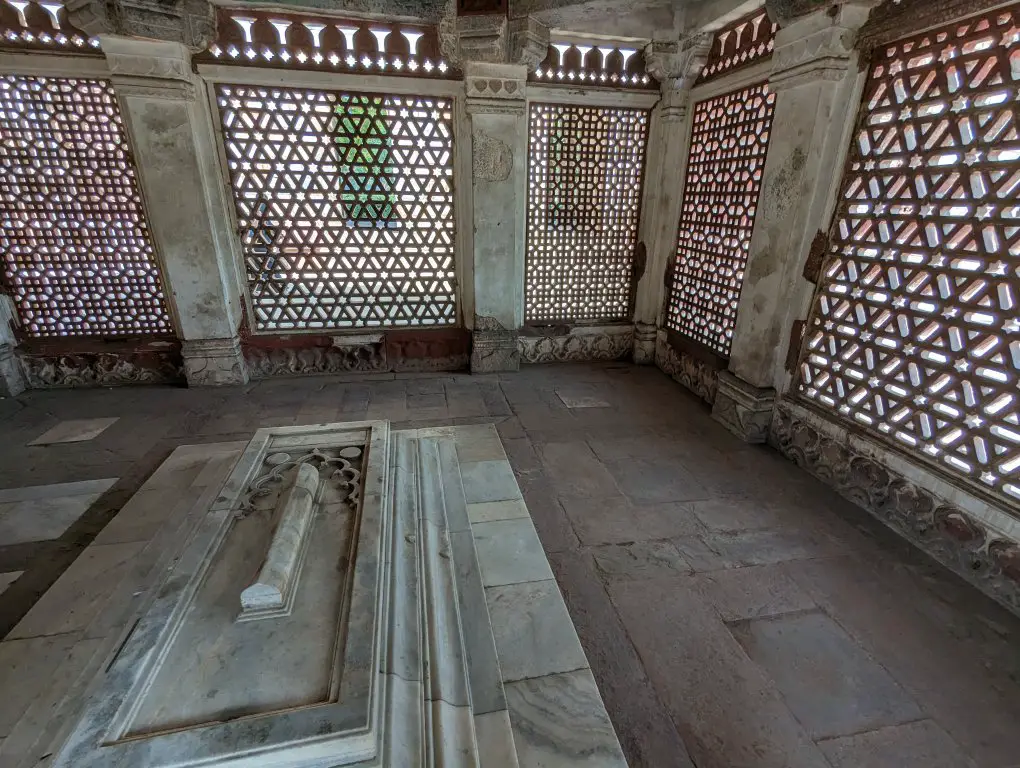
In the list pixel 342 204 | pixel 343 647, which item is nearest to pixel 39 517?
pixel 343 647

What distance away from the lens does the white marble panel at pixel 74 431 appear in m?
3.48

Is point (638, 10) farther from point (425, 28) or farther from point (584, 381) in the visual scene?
point (584, 381)

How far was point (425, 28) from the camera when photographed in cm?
409

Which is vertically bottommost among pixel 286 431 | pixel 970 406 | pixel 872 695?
pixel 872 695

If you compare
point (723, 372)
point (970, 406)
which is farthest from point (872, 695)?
point (723, 372)

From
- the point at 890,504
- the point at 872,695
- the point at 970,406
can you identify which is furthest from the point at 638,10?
the point at 872,695

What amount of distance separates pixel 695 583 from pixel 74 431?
4.47 metres

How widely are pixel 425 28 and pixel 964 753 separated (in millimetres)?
5435

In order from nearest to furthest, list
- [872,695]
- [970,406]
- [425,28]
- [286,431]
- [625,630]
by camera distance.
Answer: [872,695], [625,630], [970,406], [286,431], [425,28]

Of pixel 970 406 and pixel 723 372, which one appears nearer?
pixel 970 406

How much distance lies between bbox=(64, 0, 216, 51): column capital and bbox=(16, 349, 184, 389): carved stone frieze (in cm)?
253

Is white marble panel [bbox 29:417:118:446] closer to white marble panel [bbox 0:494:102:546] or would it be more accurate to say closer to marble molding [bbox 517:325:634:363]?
white marble panel [bbox 0:494:102:546]

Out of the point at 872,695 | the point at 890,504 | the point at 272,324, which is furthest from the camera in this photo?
the point at 272,324

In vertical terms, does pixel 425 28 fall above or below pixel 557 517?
above
